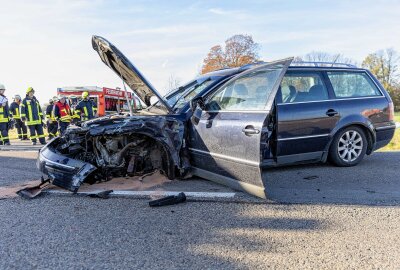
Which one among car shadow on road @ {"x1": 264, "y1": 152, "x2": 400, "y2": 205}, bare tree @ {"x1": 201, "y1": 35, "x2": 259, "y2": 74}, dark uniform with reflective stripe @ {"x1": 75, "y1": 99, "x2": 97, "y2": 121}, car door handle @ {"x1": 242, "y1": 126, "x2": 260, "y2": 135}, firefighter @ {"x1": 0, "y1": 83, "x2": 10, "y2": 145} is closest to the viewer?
car door handle @ {"x1": 242, "y1": 126, "x2": 260, "y2": 135}

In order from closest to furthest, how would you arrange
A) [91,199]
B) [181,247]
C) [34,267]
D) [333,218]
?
[34,267], [181,247], [333,218], [91,199]

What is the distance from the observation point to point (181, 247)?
9.52 feet

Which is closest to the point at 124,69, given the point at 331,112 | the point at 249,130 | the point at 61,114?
the point at 249,130

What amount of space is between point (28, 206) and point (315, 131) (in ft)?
13.2

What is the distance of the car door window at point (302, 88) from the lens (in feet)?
16.8

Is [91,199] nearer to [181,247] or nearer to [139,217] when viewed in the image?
[139,217]

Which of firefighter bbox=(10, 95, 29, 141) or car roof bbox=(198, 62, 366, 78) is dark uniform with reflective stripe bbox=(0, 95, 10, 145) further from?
car roof bbox=(198, 62, 366, 78)

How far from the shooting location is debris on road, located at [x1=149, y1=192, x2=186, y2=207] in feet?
13.0

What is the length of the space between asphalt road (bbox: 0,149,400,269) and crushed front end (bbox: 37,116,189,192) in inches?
13.0

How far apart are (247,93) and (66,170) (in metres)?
2.51

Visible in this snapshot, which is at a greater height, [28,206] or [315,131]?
[315,131]

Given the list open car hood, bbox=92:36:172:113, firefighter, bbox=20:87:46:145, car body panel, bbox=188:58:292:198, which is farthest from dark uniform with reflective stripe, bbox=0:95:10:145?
car body panel, bbox=188:58:292:198

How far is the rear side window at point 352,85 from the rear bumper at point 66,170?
3955 mm

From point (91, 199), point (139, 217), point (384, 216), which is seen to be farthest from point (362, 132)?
point (91, 199)
